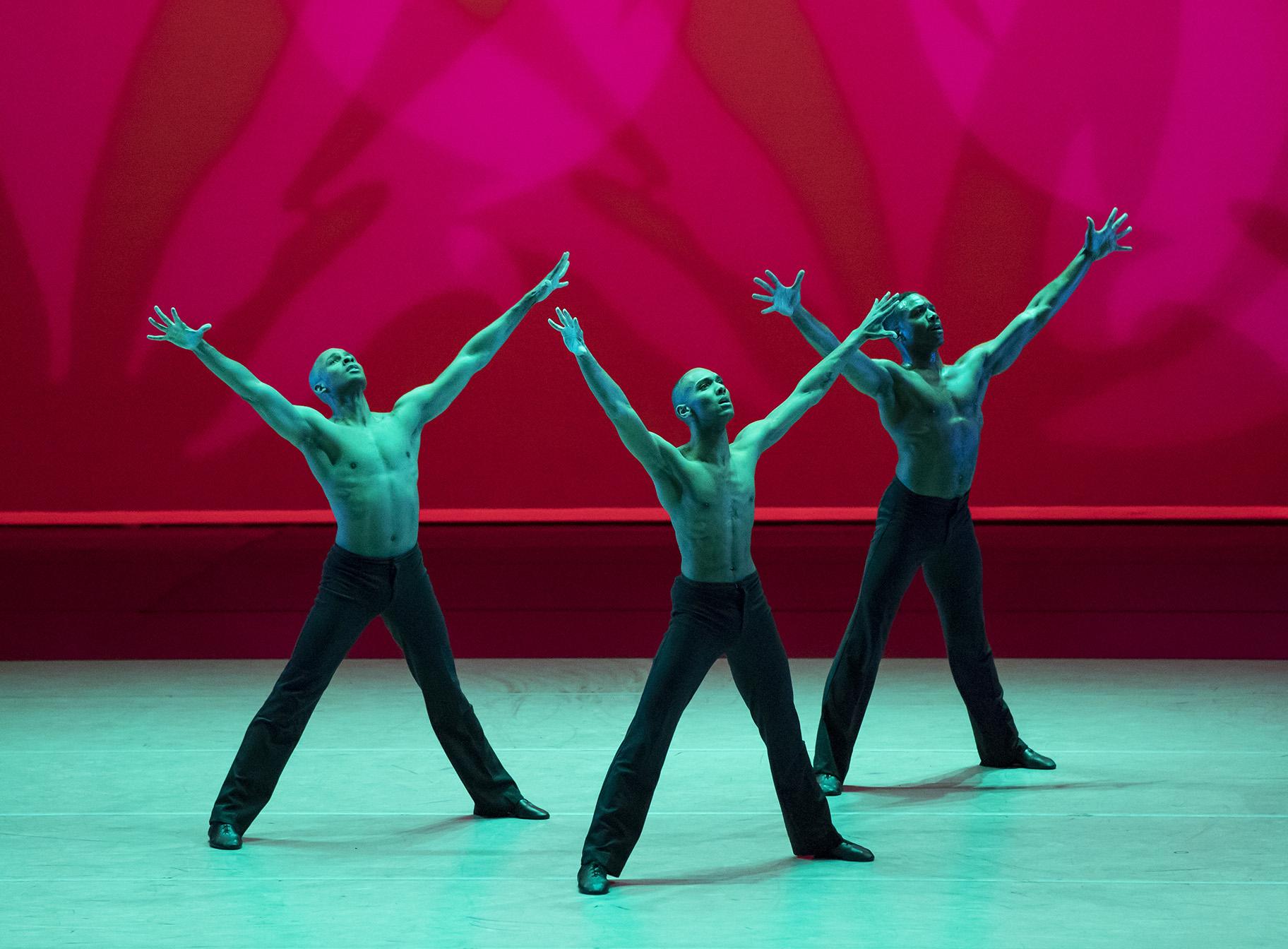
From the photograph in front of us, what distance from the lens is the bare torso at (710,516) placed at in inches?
149

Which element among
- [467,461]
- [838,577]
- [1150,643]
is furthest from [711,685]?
[1150,643]

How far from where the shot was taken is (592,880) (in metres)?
3.67

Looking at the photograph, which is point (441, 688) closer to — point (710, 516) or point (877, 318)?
point (710, 516)

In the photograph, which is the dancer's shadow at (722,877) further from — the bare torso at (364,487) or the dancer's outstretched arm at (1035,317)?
the dancer's outstretched arm at (1035,317)

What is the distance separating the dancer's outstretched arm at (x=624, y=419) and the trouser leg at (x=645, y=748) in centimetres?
40

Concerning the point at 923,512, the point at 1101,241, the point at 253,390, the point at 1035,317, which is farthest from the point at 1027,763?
the point at 253,390

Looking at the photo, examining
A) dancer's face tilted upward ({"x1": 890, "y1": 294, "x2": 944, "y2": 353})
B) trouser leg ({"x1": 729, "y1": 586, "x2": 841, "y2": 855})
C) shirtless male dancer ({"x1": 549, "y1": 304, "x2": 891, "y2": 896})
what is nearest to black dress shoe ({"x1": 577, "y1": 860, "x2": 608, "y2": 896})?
shirtless male dancer ({"x1": 549, "y1": 304, "x2": 891, "y2": 896})

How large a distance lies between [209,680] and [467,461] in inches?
63.6

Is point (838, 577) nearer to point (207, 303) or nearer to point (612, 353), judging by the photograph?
point (612, 353)

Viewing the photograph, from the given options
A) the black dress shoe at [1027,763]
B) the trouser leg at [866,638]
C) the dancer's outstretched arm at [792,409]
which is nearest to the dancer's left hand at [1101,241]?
the trouser leg at [866,638]

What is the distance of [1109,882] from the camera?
146 inches

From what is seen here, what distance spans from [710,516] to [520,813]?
125cm

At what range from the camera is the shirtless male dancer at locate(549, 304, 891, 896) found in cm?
371

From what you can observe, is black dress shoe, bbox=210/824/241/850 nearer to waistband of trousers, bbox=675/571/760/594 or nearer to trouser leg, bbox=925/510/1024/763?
waistband of trousers, bbox=675/571/760/594
